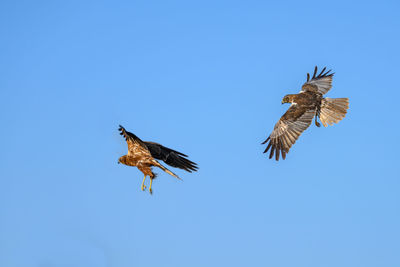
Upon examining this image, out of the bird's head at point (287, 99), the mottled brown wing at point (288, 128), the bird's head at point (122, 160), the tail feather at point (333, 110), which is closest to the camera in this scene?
the bird's head at point (122, 160)

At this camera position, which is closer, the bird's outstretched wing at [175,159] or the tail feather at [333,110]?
the bird's outstretched wing at [175,159]

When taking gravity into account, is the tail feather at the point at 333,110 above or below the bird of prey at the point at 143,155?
above

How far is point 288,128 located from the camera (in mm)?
20000

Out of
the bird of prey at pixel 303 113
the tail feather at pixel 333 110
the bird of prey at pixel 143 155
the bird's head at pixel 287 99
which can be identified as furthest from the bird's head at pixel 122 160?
the tail feather at pixel 333 110

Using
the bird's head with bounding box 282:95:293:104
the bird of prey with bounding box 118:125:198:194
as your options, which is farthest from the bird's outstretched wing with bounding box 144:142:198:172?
the bird's head with bounding box 282:95:293:104

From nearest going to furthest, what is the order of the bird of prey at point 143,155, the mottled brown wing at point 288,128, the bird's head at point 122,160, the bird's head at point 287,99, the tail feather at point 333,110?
the bird of prey at point 143,155 < the bird's head at point 122,160 < the mottled brown wing at point 288,128 < the tail feather at point 333,110 < the bird's head at point 287,99

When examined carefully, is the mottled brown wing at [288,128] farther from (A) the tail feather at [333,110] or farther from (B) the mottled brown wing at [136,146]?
(B) the mottled brown wing at [136,146]

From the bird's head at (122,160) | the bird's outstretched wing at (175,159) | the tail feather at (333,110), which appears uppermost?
the tail feather at (333,110)

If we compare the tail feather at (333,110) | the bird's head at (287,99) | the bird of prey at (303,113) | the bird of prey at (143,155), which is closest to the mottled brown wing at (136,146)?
the bird of prey at (143,155)

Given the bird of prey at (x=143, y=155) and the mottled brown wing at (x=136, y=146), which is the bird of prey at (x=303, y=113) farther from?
the mottled brown wing at (x=136, y=146)

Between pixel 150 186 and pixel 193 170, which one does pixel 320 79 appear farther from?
pixel 150 186

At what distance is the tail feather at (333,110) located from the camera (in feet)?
68.6

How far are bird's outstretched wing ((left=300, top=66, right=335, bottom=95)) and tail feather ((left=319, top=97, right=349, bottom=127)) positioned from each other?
1078 millimetres

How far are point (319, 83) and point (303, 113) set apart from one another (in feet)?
9.26
